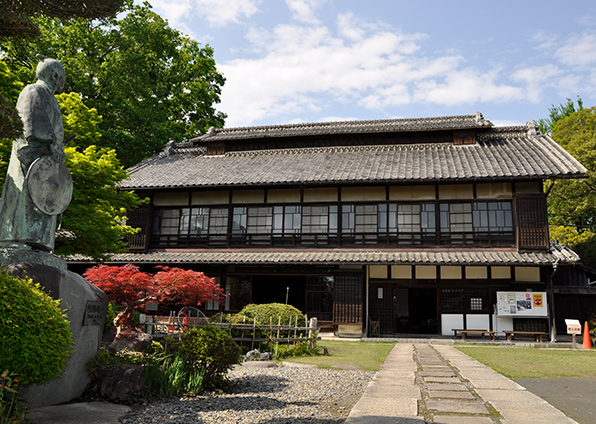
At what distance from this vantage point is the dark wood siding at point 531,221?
57.3 ft

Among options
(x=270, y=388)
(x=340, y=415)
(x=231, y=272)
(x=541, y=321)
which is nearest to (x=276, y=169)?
(x=231, y=272)

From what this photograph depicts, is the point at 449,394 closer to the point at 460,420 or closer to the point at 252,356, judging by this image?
the point at 460,420

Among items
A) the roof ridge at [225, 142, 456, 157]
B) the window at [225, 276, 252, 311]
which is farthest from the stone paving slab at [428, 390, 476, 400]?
the roof ridge at [225, 142, 456, 157]

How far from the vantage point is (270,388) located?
24.5ft

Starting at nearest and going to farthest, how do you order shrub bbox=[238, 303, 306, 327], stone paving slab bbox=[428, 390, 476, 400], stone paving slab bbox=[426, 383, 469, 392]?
stone paving slab bbox=[428, 390, 476, 400]
stone paving slab bbox=[426, 383, 469, 392]
shrub bbox=[238, 303, 306, 327]

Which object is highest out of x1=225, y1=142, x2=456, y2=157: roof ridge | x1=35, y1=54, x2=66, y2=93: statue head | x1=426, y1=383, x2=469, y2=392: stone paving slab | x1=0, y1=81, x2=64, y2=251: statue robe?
x1=225, y1=142, x2=456, y2=157: roof ridge

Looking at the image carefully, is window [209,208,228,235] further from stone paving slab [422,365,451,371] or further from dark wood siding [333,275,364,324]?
stone paving slab [422,365,451,371]

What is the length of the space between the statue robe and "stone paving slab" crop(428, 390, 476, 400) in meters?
5.71

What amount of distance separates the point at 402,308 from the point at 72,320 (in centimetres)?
1796

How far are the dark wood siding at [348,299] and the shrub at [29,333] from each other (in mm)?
14189

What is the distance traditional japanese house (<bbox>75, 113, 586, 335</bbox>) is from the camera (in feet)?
58.0

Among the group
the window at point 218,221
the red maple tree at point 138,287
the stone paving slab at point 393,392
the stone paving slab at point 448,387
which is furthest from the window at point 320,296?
the stone paving slab at point 393,392

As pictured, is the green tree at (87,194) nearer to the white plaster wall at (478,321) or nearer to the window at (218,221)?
the window at (218,221)

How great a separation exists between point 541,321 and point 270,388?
548 inches
